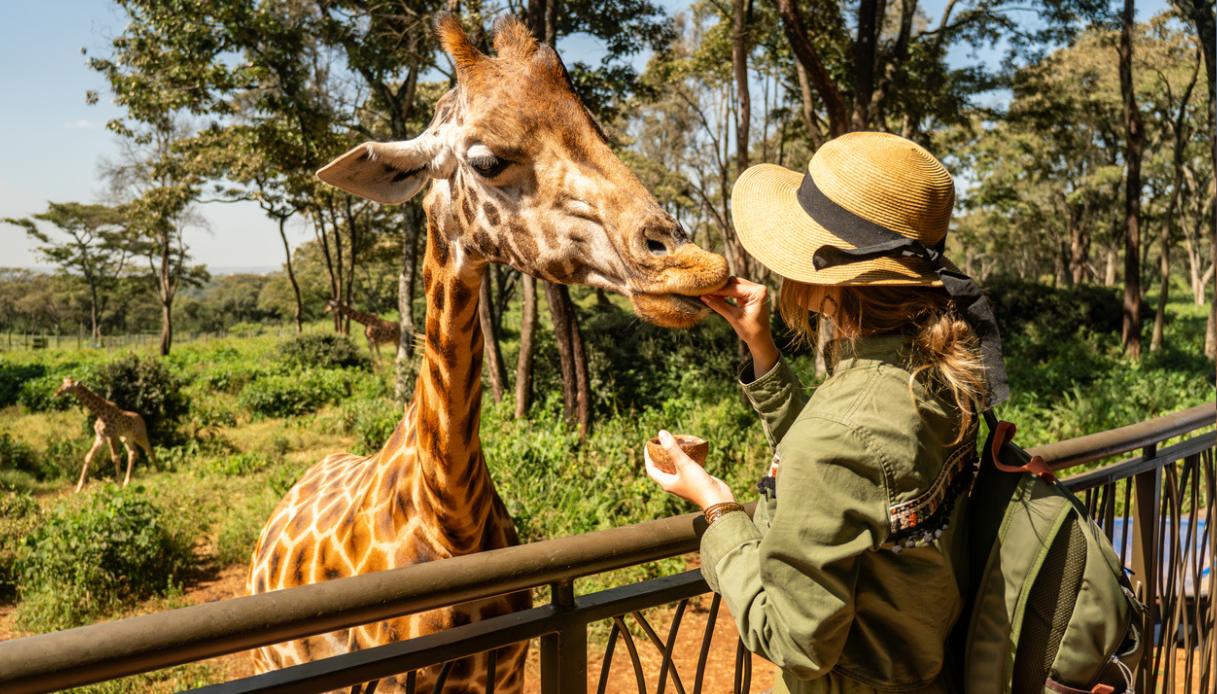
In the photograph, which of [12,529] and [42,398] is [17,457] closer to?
[12,529]

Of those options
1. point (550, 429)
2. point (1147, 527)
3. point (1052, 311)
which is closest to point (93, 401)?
point (550, 429)

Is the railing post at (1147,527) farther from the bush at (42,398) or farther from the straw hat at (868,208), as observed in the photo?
the bush at (42,398)

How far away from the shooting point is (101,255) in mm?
34344

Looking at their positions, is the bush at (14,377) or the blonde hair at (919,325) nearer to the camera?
the blonde hair at (919,325)

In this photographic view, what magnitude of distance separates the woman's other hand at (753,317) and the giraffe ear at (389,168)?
1.11 meters

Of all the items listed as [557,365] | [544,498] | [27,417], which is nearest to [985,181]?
[557,365]

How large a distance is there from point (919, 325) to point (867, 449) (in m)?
0.30

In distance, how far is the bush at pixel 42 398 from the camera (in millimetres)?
15039

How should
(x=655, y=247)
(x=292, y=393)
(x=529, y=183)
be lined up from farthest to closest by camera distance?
(x=292, y=393), (x=529, y=183), (x=655, y=247)

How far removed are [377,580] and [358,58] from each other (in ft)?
38.8

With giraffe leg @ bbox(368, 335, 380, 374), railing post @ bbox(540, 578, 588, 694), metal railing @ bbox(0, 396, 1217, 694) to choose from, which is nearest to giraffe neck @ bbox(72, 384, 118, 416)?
giraffe leg @ bbox(368, 335, 380, 374)

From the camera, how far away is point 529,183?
2.30 m

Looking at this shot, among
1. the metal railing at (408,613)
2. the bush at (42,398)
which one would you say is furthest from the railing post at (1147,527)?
the bush at (42,398)

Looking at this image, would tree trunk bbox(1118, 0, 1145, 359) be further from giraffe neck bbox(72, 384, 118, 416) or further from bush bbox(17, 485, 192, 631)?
giraffe neck bbox(72, 384, 118, 416)
